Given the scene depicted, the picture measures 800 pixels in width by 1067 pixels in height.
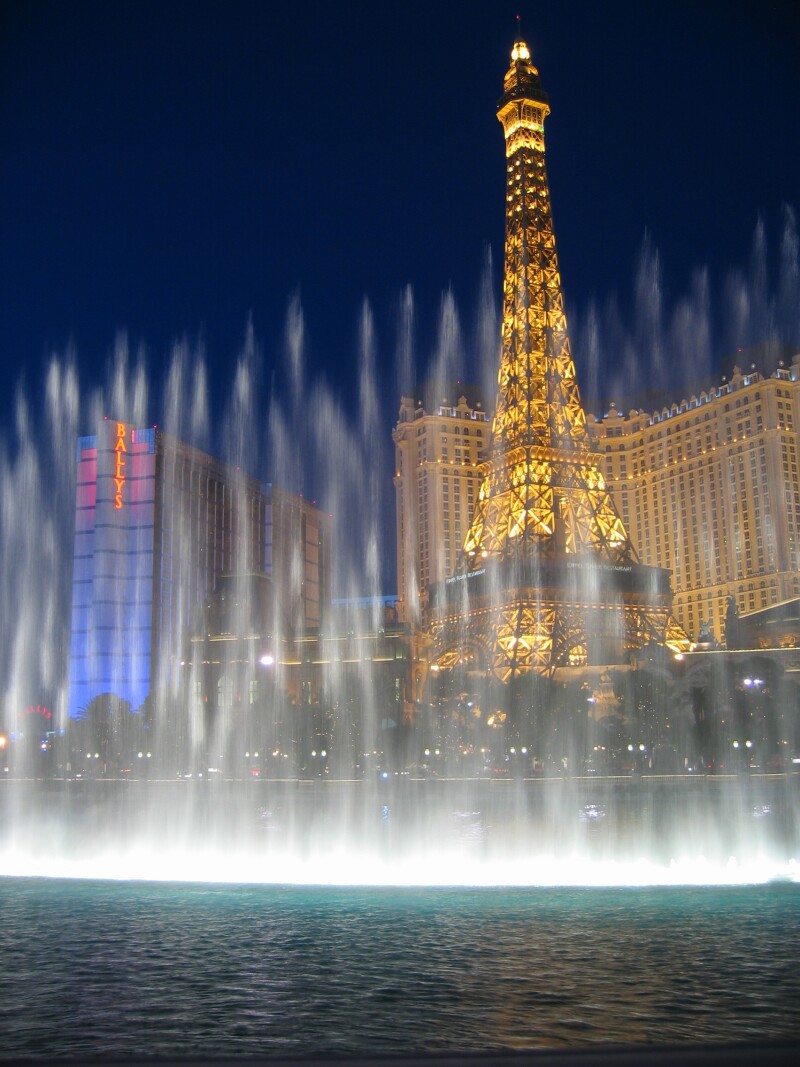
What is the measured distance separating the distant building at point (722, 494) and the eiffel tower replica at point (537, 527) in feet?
A: 114

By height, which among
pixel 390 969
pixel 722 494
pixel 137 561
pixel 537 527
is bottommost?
pixel 390 969

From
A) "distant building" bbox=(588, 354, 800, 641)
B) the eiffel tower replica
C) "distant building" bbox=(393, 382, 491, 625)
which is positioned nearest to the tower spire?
the eiffel tower replica

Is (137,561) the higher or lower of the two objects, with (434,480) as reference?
lower

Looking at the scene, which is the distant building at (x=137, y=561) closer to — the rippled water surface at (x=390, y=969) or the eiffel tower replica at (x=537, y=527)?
the eiffel tower replica at (x=537, y=527)

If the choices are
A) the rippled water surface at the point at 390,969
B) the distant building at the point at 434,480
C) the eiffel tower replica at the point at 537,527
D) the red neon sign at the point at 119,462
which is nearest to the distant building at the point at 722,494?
the distant building at the point at 434,480

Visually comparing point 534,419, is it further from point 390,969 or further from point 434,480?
point 390,969

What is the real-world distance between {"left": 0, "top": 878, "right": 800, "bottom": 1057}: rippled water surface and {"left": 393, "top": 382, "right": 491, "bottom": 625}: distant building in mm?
119944

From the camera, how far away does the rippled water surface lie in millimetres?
9609

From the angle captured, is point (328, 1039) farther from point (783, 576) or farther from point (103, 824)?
point (783, 576)

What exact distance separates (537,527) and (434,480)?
185ft

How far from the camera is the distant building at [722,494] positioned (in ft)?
394

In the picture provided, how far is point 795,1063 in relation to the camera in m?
7.01

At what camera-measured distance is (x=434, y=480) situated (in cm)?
14112

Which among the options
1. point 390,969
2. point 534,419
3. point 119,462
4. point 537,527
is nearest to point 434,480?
point 119,462
